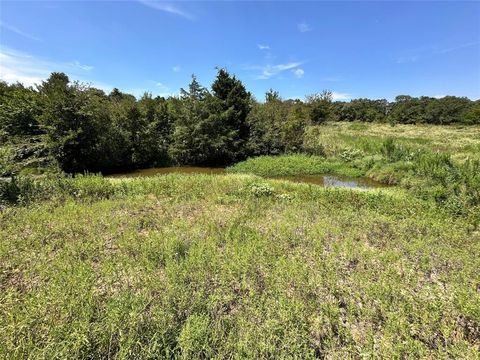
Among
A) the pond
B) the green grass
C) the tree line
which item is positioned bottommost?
the pond

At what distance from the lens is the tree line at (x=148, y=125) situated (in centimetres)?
1536

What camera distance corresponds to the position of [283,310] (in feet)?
10.8

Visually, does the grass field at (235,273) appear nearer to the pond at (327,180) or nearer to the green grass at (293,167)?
the pond at (327,180)

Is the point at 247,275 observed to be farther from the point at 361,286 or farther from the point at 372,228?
the point at 372,228

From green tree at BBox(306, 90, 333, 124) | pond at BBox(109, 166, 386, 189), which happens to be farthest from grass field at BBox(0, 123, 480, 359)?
green tree at BBox(306, 90, 333, 124)

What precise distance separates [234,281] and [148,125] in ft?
58.0

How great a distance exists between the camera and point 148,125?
1966 cm

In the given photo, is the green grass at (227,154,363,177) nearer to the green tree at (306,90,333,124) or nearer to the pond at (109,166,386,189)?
the pond at (109,166,386,189)

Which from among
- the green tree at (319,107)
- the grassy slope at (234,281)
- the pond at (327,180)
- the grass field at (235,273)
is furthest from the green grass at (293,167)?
the green tree at (319,107)

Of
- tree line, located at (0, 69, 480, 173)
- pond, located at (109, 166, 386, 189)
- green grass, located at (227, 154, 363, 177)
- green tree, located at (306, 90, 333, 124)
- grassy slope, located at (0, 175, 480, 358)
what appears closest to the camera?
grassy slope, located at (0, 175, 480, 358)

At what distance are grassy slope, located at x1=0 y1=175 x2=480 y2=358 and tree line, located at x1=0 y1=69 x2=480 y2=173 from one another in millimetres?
9481

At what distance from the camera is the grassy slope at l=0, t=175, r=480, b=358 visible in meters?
2.89

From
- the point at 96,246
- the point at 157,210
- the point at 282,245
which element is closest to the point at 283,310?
the point at 282,245

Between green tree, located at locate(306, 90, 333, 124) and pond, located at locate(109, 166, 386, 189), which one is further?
green tree, located at locate(306, 90, 333, 124)
